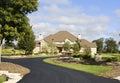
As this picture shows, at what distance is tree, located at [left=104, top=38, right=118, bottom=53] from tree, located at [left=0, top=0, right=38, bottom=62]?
8848cm

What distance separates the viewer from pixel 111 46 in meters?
121

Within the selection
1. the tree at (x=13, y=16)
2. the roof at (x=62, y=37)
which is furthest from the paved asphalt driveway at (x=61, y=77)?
the roof at (x=62, y=37)

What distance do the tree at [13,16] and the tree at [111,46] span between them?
8848cm

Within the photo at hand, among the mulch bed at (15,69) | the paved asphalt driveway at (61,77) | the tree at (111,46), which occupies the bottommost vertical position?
the paved asphalt driveway at (61,77)

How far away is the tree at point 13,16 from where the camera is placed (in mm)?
32172

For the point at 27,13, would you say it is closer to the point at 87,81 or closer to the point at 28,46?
the point at 87,81

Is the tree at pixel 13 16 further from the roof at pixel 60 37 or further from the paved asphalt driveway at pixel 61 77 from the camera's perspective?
the roof at pixel 60 37

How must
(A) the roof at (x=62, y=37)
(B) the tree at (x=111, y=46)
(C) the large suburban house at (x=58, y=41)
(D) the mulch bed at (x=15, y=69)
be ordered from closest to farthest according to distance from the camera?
(D) the mulch bed at (x=15, y=69) → (C) the large suburban house at (x=58, y=41) → (A) the roof at (x=62, y=37) → (B) the tree at (x=111, y=46)

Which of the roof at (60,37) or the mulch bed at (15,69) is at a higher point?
the roof at (60,37)

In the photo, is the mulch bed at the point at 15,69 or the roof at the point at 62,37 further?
the roof at the point at 62,37

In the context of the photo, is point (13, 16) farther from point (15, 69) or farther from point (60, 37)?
point (60, 37)

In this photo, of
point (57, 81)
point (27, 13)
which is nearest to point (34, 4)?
point (27, 13)

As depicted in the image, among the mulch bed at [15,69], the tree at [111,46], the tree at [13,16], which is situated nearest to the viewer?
the mulch bed at [15,69]

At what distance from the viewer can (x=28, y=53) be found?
3056 inches
